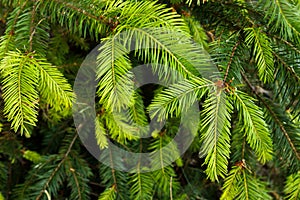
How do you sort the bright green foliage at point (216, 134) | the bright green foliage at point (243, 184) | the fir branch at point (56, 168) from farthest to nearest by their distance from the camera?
1. the fir branch at point (56, 168)
2. the bright green foliage at point (243, 184)
3. the bright green foliage at point (216, 134)

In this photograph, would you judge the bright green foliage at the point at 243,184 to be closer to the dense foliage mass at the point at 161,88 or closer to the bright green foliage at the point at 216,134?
the dense foliage mass at the point at 161,88

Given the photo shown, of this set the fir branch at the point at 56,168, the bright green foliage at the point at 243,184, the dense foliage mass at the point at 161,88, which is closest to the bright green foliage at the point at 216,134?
the dense foliage mass at the point at 161,88

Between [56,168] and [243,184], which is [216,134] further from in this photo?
[56,168]

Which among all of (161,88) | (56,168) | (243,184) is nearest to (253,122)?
(243,184)

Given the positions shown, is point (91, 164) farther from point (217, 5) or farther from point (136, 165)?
point (217, 5)

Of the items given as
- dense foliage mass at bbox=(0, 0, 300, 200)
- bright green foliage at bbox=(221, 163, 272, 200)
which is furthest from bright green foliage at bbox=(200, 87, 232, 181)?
bright green foliage at bbox=(221, 163, 272, 200)

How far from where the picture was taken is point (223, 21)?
107 centimetres

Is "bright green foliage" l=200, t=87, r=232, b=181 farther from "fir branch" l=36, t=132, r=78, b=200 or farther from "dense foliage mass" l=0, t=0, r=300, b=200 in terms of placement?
"fir branch" l=36, t=132, r=78, b=200

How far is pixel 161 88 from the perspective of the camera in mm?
1196

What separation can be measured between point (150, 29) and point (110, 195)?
1.86 feet

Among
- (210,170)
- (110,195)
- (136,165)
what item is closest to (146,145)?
(136,165)

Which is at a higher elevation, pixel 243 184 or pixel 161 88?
pixel 161 88

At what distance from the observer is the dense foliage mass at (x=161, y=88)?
833mm

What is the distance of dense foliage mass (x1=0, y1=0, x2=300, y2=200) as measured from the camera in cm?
83
